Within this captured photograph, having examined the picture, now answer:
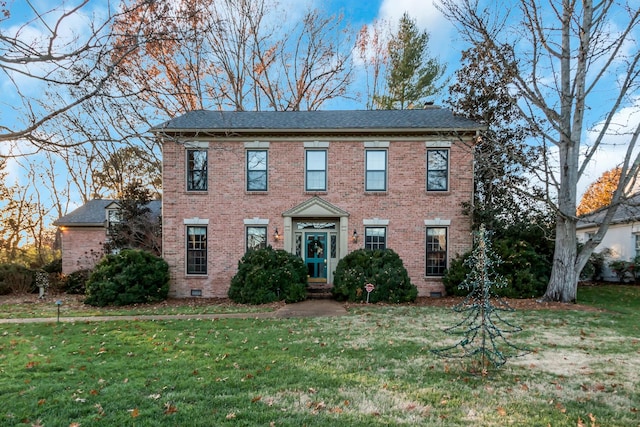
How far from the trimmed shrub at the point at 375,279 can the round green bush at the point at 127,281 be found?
21.1ft

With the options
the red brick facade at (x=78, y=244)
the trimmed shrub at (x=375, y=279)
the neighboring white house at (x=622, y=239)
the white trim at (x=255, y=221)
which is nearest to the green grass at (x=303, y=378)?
the trimmed shrub at (x=375, y=279)

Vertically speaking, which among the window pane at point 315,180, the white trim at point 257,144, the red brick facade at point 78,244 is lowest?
the red brick facade at point 78,244

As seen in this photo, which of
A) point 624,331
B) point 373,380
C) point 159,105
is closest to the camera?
point 373,380

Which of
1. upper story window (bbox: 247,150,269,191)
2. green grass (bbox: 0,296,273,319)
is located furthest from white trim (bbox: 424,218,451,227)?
green grass (bbox: 0,296,273,319)

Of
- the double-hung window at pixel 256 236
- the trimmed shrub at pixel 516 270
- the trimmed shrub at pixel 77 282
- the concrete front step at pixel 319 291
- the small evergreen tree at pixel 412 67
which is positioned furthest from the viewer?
the small evergreen tree at pixel 412 67

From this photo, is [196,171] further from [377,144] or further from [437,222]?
[437,222]

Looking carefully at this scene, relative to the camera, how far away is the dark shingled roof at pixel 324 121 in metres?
13.9

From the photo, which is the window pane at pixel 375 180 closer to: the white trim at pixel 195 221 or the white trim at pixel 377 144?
the white trim at pixel 377 144

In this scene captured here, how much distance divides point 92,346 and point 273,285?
620 cm

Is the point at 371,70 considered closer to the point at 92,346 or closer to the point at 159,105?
the point at 159,105

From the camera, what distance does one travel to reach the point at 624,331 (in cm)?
793

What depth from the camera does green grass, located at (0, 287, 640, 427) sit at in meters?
3.77

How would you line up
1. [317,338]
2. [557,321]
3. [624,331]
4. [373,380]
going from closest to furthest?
[373,380], [317,338], [624,331], [557,321]

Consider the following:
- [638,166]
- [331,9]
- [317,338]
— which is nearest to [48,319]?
[317,338]
